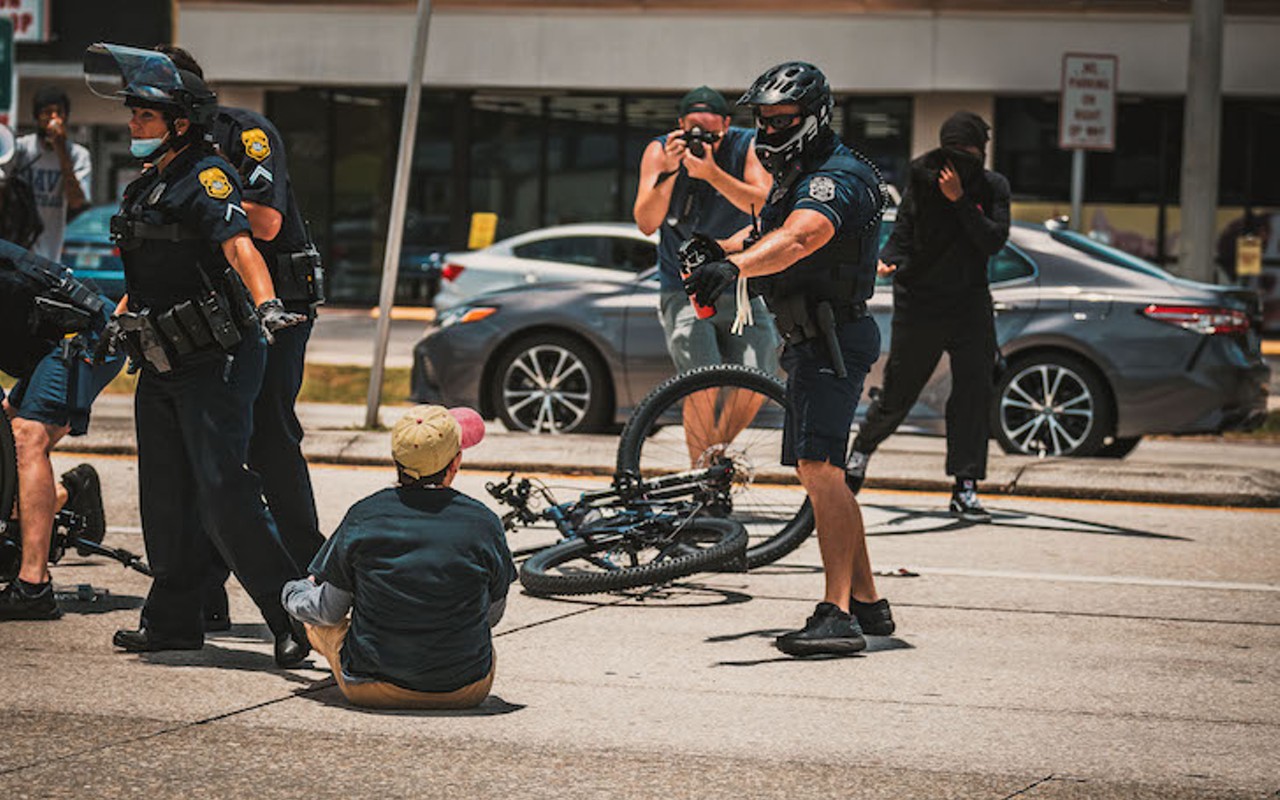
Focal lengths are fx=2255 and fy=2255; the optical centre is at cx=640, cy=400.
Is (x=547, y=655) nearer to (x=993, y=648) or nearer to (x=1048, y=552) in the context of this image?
(x=993, y=648)

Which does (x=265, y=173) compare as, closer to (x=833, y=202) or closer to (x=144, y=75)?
(x=144, y=75)

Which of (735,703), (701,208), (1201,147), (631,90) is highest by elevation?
(631,90)

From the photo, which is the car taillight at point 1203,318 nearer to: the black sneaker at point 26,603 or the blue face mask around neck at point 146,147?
the black sneaker at point 26,603

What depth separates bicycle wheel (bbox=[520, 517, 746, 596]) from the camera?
7.98 meters

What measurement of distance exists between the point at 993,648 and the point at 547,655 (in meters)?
1.50

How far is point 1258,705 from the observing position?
6.63 metres

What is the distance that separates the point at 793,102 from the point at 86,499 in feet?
10.6

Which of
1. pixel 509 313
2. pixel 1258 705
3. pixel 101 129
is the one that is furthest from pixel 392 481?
pixel 101 129

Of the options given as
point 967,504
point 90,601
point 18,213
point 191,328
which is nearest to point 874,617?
point 191,328

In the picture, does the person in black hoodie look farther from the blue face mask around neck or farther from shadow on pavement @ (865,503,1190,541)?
the blue face mask around neck

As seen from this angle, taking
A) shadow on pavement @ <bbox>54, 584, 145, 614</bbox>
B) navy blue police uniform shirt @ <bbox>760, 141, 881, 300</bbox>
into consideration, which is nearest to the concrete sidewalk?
shadow on pavement @ <bbox>54, 584, 145, 614</bbox>

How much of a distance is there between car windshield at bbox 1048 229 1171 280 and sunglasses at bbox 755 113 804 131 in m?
6.56

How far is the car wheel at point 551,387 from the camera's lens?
1370 cm

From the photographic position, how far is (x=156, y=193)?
22.1ft
